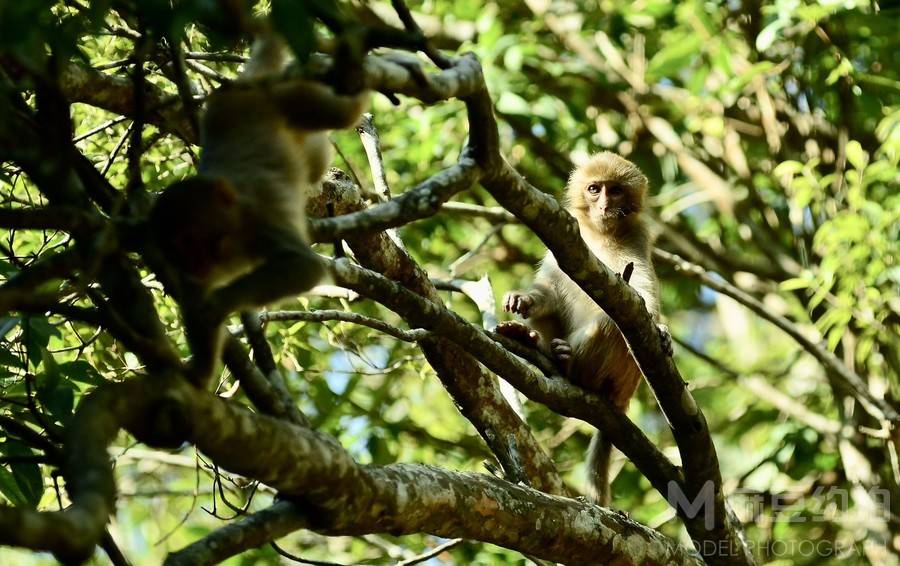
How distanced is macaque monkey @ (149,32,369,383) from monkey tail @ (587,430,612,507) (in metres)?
2.96

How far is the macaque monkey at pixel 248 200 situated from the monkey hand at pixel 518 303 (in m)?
2.57

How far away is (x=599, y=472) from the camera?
21.6ft

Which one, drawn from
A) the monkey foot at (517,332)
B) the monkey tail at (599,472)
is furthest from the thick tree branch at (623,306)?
the monkey foot at (517,332)

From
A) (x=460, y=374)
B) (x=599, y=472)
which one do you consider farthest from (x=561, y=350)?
(x=460, y=374)

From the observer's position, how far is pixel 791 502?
8727 mm

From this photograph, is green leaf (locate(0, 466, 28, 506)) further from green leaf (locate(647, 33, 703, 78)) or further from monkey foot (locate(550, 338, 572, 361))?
green leaf (locate(647, 33, 703, 78))

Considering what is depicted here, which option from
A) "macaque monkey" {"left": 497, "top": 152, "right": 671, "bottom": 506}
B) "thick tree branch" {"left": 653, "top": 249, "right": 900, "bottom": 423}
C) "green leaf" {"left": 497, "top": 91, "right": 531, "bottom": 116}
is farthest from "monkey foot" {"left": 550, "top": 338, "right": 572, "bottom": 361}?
"green leaf" {"left": 497, "top": 91, "right": 531, "bottom": 116}

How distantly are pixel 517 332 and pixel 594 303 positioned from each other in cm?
71

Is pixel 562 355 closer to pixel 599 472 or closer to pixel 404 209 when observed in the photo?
pixel 599 472

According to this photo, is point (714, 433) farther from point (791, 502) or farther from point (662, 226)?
point (662, 226)

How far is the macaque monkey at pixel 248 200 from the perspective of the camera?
339 centimetres

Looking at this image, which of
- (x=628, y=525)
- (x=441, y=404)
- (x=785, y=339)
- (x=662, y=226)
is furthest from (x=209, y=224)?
(x=785, y=339)

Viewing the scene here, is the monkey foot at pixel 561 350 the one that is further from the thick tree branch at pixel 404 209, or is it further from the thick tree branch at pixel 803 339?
the thick tree branch at pixel 404 209

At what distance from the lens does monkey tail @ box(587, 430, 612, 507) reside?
659 cm
